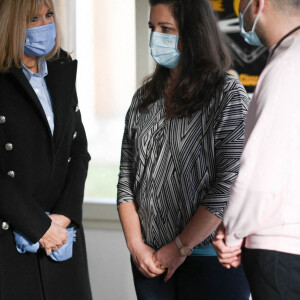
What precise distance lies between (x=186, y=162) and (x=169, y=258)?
0.31 metres

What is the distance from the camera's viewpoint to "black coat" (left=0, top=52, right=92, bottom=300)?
5.99 ft

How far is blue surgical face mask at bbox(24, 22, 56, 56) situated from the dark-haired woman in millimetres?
396

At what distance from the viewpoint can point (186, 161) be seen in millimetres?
1714

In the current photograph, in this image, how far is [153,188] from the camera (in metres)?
1.76

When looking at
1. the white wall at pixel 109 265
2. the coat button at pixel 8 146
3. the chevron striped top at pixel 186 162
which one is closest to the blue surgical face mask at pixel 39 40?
the coat button at pixel 8 146

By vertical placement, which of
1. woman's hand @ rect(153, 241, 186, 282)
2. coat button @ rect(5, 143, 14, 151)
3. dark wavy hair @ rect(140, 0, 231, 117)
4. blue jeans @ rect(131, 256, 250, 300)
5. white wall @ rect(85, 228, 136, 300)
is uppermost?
dark wavy hair @ rect(140, 0, 231, 117)

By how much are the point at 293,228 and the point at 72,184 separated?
3.08ft

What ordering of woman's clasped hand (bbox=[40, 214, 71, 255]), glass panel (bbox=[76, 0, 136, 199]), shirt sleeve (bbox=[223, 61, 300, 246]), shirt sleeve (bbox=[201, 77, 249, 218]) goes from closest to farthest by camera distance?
shirt sleeve (bbox=[223, 61, 300, 246]) → shirt sleeve (bbox=[201, 77, 249, 218]) → woman's clasped hand (bbox=[40, 214, 71, 255]) → glass panel (bbox=[76, 0, 136, 199])

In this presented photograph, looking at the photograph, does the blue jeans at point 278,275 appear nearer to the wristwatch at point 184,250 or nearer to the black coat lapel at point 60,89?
the wristwatch at point 184,250

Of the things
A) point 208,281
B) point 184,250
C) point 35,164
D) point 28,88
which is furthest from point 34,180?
point 208,281

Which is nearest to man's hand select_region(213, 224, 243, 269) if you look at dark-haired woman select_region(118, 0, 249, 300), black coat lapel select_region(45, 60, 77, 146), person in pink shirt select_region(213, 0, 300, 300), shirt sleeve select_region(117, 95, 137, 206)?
person in pink shirt select_region(213, 0, 300, 300)

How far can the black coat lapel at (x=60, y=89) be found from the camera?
1.92 metres

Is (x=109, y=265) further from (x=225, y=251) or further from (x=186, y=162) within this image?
(x=225, y=251)

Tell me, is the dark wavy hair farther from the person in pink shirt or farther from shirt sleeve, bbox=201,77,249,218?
the person in pink shirt
